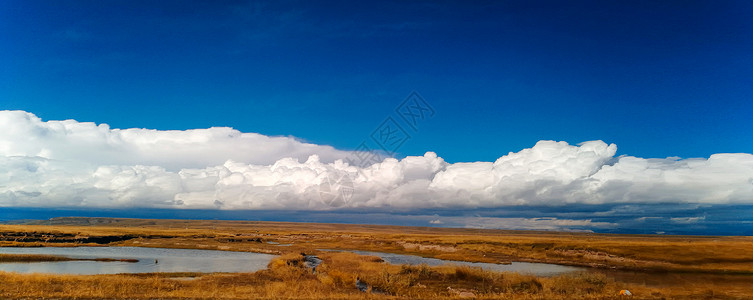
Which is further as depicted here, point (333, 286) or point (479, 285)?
point (479, 285)

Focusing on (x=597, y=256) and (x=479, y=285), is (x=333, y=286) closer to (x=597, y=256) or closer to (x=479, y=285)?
(x=479, y=285)

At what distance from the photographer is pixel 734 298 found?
30984 mm

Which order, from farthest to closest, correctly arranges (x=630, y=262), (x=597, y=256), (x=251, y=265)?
(x=597, y=256)
(x=630, y=262)
(x=251, y=265)

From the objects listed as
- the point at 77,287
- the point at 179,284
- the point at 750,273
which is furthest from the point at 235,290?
the point at 750,273

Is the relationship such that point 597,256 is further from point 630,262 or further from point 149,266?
point 149,266

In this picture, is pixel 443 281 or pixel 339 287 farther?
pixel 443 281

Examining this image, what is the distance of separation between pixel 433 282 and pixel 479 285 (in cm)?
424

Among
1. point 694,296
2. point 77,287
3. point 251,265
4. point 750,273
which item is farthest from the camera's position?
point 251,265

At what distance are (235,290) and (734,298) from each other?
3551 centimetres

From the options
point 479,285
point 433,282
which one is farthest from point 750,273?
point 433,282

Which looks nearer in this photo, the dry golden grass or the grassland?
the dry golden grass

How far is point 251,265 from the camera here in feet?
183

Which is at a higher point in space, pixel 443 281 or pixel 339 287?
pixel 339 287

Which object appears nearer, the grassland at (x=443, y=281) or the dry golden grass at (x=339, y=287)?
the dry golden grass at (x=339, y=287)
